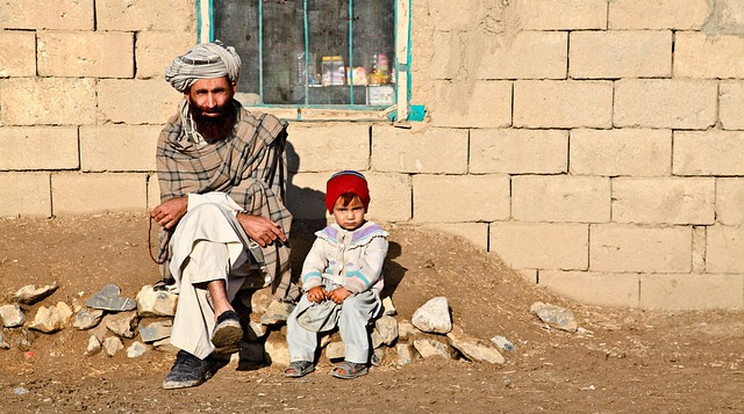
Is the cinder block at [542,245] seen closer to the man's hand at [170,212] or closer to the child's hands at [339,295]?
the child's hands at [339,295]

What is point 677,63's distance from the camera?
6922mm

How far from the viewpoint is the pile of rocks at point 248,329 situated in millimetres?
5836

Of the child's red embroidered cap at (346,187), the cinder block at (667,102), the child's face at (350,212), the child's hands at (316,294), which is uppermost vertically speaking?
the cinder block at (667,102)

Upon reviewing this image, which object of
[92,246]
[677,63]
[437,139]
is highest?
[677,63]

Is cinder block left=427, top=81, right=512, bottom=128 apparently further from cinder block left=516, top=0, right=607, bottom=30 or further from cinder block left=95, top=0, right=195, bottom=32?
cinder block left=95, top=0, right=195, bottom=32

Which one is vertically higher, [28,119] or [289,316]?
Answer: [28,119]

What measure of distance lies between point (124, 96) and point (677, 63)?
3.71 metres

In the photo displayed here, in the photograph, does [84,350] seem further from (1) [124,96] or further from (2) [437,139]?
(2) [437,139]

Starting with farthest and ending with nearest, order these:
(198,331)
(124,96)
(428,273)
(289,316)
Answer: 1. (124,96)
2. (428,273)
3. (289,316)
4. (198,331)

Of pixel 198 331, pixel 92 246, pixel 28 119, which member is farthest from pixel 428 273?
pixel 28 119

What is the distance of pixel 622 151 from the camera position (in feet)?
22.9

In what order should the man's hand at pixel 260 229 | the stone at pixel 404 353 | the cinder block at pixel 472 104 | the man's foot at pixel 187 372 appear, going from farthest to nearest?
the cinder block at pixel 472 104
the stone at pixel 404 353
the man's hand at pixel 260 229
the man's foot at pixel 187 372

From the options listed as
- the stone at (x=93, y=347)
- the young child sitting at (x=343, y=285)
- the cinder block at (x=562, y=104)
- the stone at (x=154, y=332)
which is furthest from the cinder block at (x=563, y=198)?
the stone at (x=93, y=347)

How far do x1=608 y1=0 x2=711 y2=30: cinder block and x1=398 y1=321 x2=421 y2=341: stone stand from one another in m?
2.51
